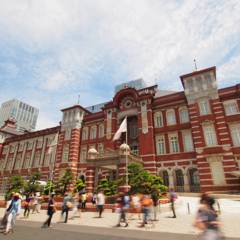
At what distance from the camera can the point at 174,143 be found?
90.2ft

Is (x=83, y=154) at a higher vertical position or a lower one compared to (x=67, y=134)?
lower

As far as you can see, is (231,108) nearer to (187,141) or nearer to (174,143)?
(187,141)

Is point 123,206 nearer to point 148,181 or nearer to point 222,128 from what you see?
point 148,181

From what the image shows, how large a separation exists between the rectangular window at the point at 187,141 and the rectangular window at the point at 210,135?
2.23 m

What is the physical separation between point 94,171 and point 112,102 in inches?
557

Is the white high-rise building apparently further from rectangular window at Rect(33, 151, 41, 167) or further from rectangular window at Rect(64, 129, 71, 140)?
rectangular window at Rect(64, 129, 71, 140)

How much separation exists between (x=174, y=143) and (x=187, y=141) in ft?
5.93

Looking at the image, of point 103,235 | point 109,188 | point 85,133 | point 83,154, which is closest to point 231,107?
point 109,188

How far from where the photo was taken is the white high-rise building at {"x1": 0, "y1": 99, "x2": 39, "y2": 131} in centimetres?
14225

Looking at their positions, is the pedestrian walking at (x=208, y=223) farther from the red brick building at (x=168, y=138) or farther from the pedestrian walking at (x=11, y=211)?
the red brick building at (x=168, y=138)

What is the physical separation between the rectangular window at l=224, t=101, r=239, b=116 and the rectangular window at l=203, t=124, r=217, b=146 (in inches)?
117

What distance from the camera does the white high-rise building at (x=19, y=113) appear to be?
14225cm

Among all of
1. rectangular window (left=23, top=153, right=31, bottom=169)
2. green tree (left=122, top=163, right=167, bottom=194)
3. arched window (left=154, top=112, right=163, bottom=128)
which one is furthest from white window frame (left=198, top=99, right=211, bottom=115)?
rectangular window (left=23, top=153, right=31, bottom=169)

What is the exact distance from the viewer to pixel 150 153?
2769cm
